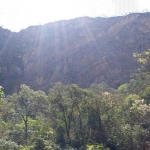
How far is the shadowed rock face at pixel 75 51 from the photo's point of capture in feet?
168

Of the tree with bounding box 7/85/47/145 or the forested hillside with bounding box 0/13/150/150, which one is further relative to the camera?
the tree with bounding box 7/85/47/145

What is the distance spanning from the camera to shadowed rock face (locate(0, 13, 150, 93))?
51062 mm

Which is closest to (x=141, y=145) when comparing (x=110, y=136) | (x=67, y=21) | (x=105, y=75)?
(x=110, y=136)

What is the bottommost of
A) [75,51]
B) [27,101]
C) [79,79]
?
[27,101]

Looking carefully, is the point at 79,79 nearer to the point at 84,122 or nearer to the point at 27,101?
the point at 27,101

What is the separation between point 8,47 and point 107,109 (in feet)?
159

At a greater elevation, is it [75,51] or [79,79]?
[75,51]

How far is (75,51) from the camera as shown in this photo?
56.9m

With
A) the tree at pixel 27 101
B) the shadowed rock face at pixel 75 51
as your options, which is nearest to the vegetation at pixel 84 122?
the tree at pixel 27 101

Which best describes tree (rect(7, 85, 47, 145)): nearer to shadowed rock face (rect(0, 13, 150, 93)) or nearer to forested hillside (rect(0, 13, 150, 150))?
forested hillside (rect(0, 13, 150, 150))

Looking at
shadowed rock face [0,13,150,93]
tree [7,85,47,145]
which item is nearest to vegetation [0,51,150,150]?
tree [7,85,47,145]

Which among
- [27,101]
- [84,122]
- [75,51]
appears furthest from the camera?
[75,51]

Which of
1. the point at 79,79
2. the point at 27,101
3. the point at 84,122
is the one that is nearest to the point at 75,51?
the point at 79,79

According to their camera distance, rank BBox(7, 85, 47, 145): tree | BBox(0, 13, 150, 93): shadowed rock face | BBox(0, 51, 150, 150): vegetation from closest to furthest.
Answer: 1. BBox(0, 51, 150, 150): vegetation
2. BBox(7, 85, 47, 145): tree
3. BBox(0, 13, 150, 93): shadowed rock face
